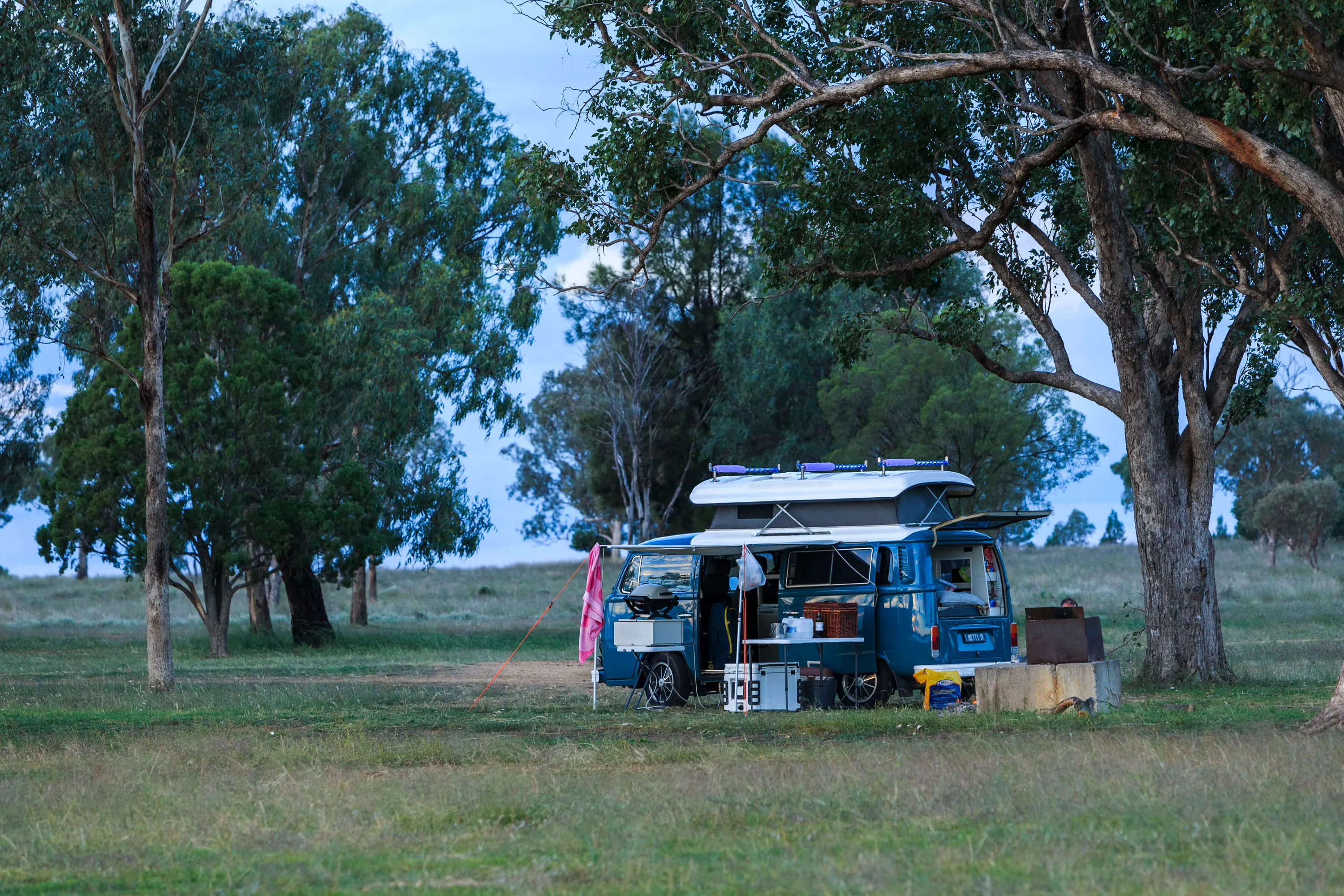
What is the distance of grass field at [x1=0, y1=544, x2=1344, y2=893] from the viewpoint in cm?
690

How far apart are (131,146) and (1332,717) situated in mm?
Answer: 19657

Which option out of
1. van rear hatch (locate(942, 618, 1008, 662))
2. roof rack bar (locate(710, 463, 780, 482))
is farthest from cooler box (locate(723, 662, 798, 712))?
roof rack bar (locate(710, 463, 780, 482))

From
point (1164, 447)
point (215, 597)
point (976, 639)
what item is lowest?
point (976, 639)

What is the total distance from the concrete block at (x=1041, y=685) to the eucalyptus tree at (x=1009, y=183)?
184 inches

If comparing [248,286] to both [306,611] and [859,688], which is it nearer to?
[306,611]

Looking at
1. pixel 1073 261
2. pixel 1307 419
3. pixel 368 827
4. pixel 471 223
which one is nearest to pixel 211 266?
pixel 471 223

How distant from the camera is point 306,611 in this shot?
35969 mm

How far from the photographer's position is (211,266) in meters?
32.1

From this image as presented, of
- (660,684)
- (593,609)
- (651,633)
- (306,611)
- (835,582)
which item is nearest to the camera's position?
(835,582)

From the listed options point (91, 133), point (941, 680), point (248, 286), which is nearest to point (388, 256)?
point (248, 286)

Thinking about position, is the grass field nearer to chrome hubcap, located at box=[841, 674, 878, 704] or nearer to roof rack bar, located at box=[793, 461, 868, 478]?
chrome hubcap, located at box=[841, 674, 878, 704]

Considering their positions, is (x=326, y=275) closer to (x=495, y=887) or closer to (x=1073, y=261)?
(x=1073, y=261)

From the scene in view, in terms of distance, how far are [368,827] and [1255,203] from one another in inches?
575

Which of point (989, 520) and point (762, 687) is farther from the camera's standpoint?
point (989, 520)
